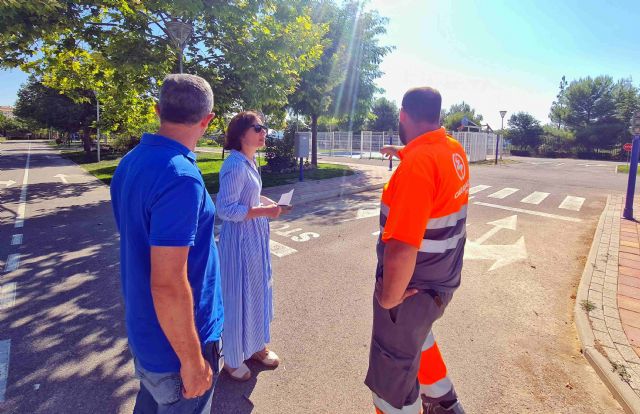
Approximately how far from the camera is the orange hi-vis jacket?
170 centimetres

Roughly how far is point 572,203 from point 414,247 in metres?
11.5

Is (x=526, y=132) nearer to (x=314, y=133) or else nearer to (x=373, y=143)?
(x=373, y=143)

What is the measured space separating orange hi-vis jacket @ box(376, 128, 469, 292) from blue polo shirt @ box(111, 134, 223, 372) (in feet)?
3.00

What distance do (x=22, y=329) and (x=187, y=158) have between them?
3505 millimetres

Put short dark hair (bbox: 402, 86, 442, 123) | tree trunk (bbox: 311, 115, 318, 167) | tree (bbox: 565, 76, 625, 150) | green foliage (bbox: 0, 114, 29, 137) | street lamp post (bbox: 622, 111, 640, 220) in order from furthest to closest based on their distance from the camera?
green foliage (bbox: 0, 114, 29, 137), tree (bbox: 565, 76, 625, 150), tree trunk (bbox: 311, 115, 318, 167), street lamp post (bbox: 622, 111, 640, 220), short dark hair (bbox: 402, 86, 442, 123)

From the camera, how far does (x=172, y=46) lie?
9609mm

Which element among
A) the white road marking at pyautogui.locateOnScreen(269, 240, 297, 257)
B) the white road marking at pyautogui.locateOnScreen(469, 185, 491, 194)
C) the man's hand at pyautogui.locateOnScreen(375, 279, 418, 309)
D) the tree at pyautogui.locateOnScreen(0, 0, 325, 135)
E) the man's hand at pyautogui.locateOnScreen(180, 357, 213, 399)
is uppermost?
the tree at pyautogui.locateOnScreen(0, 0, 325, 135)

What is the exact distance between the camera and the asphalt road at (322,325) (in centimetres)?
264

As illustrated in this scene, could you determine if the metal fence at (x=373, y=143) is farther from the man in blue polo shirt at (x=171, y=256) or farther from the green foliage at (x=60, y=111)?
the man in blue polo shirt at (x=171, y=256)

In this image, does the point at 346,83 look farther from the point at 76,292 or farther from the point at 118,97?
the point at 76,292

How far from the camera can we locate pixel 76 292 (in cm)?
436

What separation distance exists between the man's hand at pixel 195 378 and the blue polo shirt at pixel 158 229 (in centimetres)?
10

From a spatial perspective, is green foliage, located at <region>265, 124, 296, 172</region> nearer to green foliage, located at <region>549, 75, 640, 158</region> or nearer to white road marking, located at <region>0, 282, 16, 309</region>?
white road marking, located at <region>0, 282, 16, 309</region>

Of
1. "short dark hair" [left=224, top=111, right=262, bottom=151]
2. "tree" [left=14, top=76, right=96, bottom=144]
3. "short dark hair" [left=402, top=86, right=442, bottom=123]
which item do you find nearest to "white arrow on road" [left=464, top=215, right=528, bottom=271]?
"short dark hair" [left=402, top=86, right=442, bottom=123]
